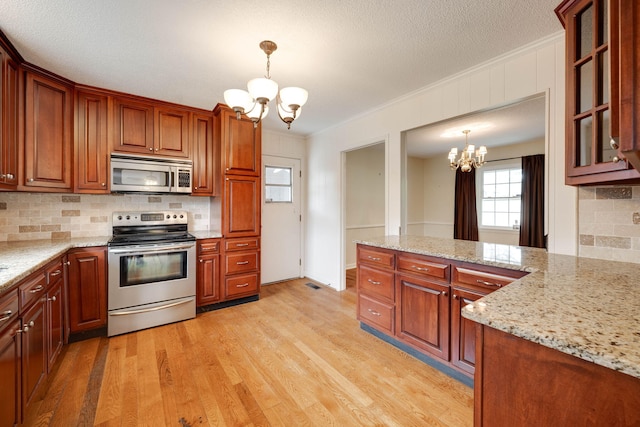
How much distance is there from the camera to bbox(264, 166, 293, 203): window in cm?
432

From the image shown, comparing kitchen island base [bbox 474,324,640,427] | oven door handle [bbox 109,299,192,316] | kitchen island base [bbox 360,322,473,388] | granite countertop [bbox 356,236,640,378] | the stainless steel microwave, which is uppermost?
the stainless steel microwave

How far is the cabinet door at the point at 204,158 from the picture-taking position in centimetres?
Answer: 332

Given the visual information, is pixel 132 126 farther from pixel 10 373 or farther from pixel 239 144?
pixel 10 373

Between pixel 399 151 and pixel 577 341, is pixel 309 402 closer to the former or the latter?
pixel 577 341

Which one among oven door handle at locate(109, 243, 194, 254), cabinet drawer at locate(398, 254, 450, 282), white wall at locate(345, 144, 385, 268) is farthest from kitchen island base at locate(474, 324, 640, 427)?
white wall at locate(345, 144, 385, 268)

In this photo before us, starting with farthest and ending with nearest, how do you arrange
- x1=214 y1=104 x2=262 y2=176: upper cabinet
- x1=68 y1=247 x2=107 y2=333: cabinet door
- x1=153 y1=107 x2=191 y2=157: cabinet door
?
x1=214 y1=104 x2=262 y2=176: upper cabinet → x1=153 y1=107 x2=191 y2=157: cabinet door → x1=68 y1=247 x2=107 y2=333: cabinet door

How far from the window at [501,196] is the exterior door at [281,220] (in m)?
3.27

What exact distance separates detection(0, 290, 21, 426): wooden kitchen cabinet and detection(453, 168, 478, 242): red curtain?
17.6ft

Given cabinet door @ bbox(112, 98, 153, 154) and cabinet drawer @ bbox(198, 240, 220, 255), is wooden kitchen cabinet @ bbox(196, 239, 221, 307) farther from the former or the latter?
cabinet door @ bbox(112, 98, 153, 154)

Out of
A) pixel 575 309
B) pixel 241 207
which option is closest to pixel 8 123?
pixel 241 207

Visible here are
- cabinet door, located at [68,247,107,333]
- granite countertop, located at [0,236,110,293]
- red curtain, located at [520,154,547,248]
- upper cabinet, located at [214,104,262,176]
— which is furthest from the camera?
red curtain, located at [520,154,547,248]

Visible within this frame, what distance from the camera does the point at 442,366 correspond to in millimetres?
2053

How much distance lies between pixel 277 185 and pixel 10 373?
345 cm

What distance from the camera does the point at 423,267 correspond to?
2.12 metres
